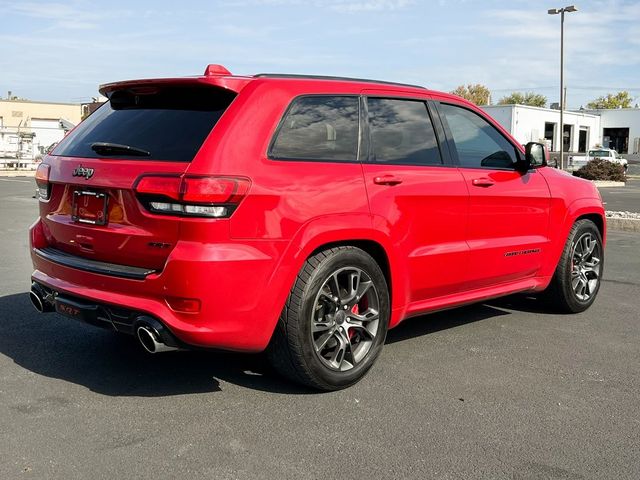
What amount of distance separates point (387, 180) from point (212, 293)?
1384 mm

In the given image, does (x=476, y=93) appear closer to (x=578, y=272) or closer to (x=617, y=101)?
(x=617, y=101)

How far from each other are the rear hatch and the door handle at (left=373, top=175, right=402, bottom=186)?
3.39ft

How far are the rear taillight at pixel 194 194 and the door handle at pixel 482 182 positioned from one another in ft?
6.51

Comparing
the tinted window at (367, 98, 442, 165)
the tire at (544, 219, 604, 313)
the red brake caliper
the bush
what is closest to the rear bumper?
the red brake caliper

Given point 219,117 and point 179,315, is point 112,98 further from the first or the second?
point 179,315

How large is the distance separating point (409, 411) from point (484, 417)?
407mm


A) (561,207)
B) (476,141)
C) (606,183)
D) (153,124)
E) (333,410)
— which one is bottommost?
(606,183)

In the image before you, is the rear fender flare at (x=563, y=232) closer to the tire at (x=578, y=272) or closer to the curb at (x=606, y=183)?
the tire at (x=578, y=272)

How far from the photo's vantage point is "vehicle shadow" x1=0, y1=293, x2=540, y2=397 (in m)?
4.19

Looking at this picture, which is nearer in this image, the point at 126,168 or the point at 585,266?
the point at 126,168

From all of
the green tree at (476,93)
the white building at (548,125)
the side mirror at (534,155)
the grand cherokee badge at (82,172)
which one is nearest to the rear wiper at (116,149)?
the grand cherokee badge at (82,172)

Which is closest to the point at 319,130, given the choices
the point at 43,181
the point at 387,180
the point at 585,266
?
the point at 387,180

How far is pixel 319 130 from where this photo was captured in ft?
13.5

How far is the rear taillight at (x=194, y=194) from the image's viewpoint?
351cm
